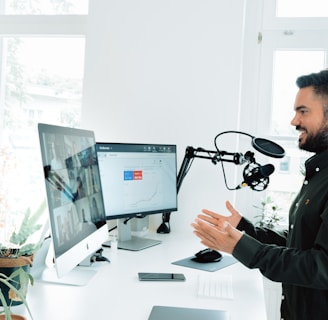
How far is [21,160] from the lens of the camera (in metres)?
3.14

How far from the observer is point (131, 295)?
1.43m

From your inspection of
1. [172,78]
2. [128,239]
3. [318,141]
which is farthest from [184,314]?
[172,78]

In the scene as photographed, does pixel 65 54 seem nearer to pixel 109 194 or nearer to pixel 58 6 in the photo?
pixel 58 6

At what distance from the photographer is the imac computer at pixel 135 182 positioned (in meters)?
2.15

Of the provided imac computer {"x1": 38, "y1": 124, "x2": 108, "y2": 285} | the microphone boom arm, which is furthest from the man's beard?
imac computer {"x1": 38, "y1": 124, "x2": 108, "y2": 285}

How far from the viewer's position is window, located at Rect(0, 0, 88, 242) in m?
3.07

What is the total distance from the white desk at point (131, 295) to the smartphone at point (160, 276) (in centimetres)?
2

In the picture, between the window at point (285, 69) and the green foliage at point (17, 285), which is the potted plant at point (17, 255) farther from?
the window at point (285, 69)

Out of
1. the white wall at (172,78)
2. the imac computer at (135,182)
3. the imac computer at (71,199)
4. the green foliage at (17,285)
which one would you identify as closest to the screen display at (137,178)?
the imac computer at (135,182)

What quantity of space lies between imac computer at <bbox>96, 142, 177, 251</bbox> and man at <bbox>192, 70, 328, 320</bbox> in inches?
21.8

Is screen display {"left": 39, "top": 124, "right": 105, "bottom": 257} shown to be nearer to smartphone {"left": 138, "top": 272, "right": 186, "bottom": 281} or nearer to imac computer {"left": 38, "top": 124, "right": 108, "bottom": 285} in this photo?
imac computer {"left": 38, "top": 124, "right": 108, "bottom": 285}

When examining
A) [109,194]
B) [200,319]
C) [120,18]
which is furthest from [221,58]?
[200,319]

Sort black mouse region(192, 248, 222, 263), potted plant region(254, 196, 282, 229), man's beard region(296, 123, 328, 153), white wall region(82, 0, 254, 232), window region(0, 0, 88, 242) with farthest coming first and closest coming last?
1. window region(0, 0, 88, 242)
2. potted plant region(254, 196, 282, 229)
3. white wall region(82, 0, 254, 232)
4. black mouse region(192, 248, 222, 263)
5. man's beard region(296, 123, 328, 153)

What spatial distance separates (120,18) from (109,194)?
120 centimetres
